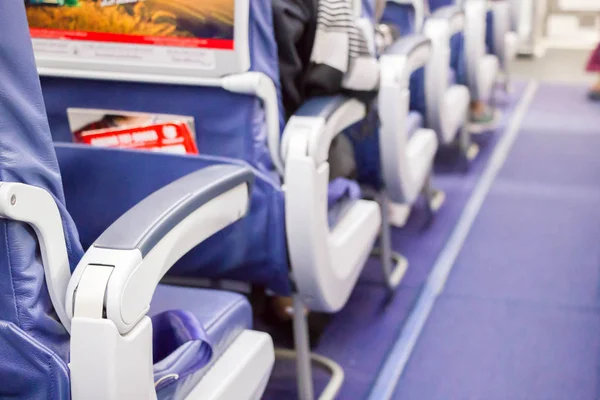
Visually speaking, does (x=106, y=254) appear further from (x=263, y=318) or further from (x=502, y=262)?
(x=502, y=262)

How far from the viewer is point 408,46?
2322 millimetres

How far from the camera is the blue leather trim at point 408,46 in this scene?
2.27 metres

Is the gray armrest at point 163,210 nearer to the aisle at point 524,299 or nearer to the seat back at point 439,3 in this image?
the aisle at point 524,299

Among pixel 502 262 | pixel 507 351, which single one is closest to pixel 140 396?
pixel 507 351

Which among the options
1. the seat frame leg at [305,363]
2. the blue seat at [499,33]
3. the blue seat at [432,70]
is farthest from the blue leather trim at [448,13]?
the seat frame leg at [305,363]

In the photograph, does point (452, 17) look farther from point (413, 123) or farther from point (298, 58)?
point (298, 58)

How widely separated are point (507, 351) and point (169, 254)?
1.43 m

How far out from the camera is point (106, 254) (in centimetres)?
95

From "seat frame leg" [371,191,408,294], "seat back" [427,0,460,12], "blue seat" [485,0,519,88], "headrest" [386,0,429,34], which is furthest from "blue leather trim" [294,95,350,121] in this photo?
"blue seat" [485,0,519,88]

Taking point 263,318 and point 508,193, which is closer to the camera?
point 263,318

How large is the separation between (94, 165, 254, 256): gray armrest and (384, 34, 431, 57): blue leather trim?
1.18m

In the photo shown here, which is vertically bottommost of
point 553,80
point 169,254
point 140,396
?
point 553,80

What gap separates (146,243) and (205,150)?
58 cm

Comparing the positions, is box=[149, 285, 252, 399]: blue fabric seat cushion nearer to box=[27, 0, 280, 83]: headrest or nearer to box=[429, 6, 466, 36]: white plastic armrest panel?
box=[27, 0, 280, 83]: headrest
